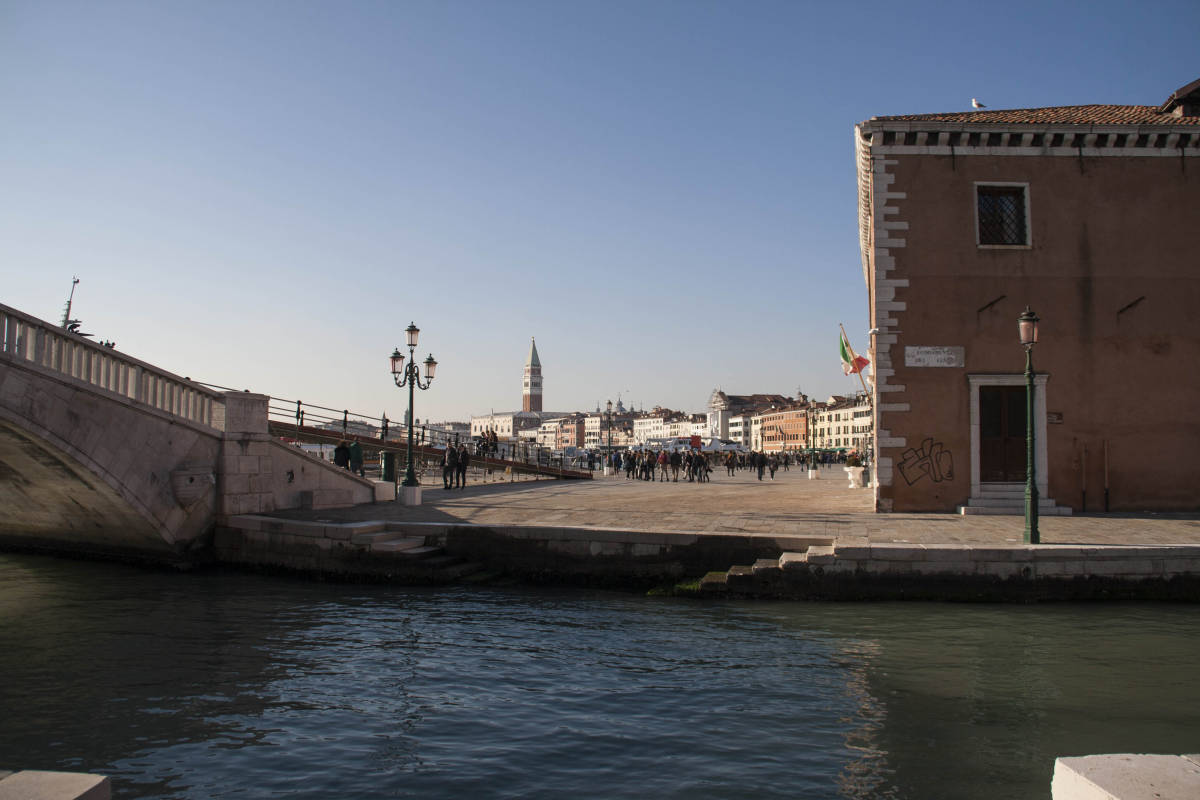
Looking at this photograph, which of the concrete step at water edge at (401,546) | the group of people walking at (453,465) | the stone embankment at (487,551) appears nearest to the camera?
the stone embankment at (487,551)

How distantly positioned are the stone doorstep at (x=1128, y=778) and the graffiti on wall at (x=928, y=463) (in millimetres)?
14368

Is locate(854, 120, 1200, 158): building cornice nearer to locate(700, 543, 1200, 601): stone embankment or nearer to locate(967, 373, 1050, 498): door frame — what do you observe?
locate(967, 373, 1050, 498): door frame

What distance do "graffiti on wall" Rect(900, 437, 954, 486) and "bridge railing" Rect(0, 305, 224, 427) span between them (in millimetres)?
13619

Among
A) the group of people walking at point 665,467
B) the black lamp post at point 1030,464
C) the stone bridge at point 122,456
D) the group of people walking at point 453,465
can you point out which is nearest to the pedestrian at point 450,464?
the group of people walking at point 453,465

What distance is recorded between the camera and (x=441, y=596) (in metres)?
13.5

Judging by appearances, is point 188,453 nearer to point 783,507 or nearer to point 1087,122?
point 783,507

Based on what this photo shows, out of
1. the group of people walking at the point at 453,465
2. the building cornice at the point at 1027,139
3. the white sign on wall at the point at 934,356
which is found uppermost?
Answer: the building cornice at the point at 1027,139

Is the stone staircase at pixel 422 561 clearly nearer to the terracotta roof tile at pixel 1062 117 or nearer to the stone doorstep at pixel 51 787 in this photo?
the stone doorstep at pixel 51 787

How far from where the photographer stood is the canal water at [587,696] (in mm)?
6340

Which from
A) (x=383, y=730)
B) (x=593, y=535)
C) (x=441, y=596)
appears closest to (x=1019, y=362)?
(x=593, y=535)

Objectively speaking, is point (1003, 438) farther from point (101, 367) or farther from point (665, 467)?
point (665, 467)

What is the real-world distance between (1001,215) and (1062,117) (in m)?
Result: 2.92

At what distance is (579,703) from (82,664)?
5.39 metres

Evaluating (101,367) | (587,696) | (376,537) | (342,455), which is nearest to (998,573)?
(587,696)
